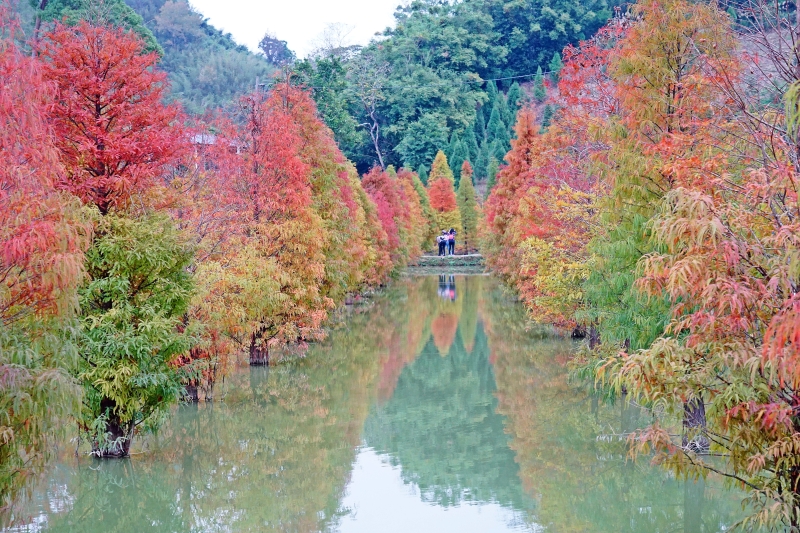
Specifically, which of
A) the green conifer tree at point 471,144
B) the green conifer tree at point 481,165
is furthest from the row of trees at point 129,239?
the green conifer tree at point 471,144

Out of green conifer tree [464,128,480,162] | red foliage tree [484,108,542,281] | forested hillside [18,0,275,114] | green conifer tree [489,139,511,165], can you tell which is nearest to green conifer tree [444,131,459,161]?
green conifer tree [464,128,480,162]

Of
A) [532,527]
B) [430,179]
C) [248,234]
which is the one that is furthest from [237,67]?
[532,527]

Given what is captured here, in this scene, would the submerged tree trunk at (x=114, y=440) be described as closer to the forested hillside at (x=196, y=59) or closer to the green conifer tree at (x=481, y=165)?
the forested hillside at (x=196, y=59)

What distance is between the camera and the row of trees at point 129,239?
7914 millimetres

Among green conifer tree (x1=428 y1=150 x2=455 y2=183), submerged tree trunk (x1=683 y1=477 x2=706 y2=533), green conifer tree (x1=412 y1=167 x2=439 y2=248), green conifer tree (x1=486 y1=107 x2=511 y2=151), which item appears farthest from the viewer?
green conifer tree (x1=486 y1=107 x2=511 y2=151)

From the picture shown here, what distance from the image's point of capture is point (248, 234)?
2092cm

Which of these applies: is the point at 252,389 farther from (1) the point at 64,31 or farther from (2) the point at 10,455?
(2) the point at 10,455

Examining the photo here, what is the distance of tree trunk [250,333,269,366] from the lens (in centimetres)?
2139

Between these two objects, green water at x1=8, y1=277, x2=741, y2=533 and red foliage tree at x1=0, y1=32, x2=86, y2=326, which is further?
green water at x1=8, y1=277, x2=741, y2=533

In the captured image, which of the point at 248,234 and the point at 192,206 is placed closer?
the point at 192,206

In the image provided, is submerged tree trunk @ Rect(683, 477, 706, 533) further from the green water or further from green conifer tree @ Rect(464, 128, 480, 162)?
green conifer tree @ Rect(464, 128, 480, 162)

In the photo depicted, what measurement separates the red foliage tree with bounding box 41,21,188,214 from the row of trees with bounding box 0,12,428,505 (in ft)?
0.09

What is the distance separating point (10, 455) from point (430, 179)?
6558cm

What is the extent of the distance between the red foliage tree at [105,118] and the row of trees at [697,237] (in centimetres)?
680
